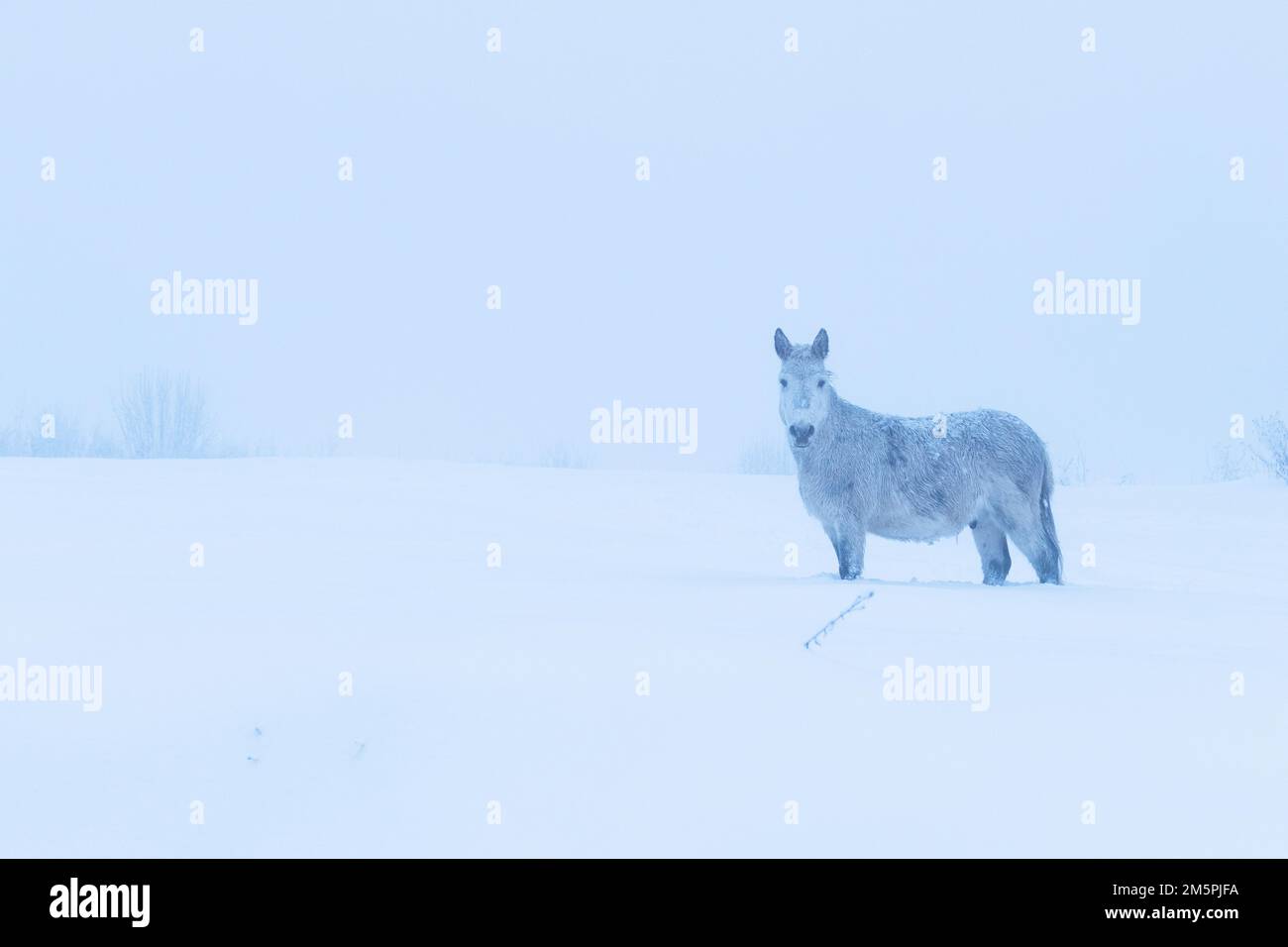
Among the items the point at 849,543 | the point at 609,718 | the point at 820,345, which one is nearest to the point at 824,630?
the point at 609,718

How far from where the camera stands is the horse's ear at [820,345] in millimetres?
8570

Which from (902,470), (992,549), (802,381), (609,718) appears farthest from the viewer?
(992,549)

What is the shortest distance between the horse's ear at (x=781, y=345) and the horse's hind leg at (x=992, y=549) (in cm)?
178

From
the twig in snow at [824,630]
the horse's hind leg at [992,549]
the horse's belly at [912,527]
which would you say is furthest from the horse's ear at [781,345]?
the twig in snow at [824,630]

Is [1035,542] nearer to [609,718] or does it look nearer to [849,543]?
[849,543]

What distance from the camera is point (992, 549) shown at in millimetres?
9516

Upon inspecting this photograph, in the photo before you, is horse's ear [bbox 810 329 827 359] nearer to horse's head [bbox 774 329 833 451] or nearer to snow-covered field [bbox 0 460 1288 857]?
horse's head [bbox 774 329 833 451]

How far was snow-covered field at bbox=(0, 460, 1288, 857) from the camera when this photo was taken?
4.79m

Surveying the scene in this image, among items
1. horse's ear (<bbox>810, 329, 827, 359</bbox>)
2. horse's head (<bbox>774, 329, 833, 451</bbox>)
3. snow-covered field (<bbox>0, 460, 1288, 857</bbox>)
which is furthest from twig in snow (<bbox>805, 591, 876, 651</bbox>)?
horse's ear (<bbox>810, 329, 827, 359</bbox>)

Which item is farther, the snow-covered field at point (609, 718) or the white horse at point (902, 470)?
the white horse at point (902, 470)

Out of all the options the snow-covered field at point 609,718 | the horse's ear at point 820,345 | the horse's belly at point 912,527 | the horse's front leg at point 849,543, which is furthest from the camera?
the horse's belly at point 912,527

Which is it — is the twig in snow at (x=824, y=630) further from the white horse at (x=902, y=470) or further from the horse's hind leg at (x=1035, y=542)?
the horse's hind leg at (x=1035, y=542)

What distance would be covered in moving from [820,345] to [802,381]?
0.25 m
